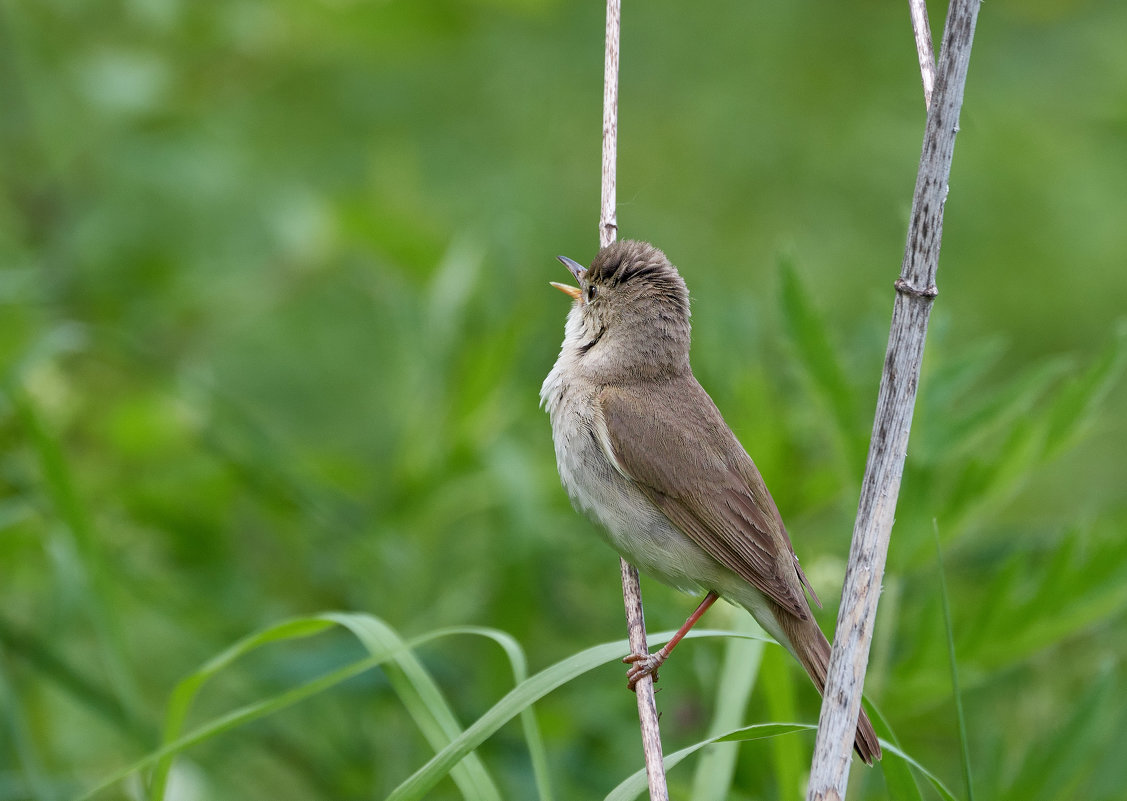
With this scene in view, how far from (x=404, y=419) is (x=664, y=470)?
1351mm

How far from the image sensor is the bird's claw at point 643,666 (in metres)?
2.57

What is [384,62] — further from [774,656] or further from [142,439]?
[774,656]

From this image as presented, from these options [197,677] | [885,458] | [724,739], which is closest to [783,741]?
[724,739]

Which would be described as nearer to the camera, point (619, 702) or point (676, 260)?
point (619, 702)

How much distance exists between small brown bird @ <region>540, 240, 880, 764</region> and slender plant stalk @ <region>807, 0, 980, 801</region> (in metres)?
0.84

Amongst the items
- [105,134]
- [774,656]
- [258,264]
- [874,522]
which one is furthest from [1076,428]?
[105,134]

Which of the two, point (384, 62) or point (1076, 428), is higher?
point (384, 62)

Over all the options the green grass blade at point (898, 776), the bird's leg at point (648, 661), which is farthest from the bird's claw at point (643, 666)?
the green grass blade at point (898, 776)

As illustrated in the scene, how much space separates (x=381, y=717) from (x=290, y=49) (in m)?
2.51

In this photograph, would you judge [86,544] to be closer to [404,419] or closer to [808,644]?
[404,419]

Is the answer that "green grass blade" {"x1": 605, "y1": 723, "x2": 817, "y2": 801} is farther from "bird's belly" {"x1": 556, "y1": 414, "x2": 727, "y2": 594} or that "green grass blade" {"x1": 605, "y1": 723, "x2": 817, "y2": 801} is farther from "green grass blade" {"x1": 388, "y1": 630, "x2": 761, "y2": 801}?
"bird's belly" {"x1": 556, "y1": 414, "x2": 727, "y2": 594}

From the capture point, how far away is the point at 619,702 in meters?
3.68

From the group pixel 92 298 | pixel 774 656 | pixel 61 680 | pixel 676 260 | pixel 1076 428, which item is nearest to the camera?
pixel 774 656

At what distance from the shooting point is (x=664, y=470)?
297 cm
